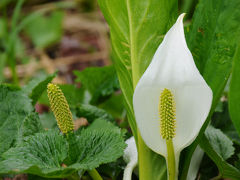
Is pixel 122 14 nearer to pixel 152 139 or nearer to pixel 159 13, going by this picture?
pixel 159 13

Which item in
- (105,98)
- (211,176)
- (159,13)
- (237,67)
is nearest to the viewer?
(237,67)

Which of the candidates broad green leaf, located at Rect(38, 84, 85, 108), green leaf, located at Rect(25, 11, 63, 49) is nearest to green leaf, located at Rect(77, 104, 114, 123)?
broad green leaf, located at Rect(38, 84, 85, 108)

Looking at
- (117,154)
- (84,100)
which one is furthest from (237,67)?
(84,100)

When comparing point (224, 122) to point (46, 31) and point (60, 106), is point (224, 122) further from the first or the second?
point (46, 31)

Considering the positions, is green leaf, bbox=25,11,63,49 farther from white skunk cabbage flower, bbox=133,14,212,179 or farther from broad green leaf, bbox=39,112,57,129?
white skunk cabbage flower, bbox=133,14,212,179

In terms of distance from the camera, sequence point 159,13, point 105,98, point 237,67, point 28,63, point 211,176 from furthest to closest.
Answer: point 28,63 < point 105,98 < point 211,176 < point 159,13 < point 237,67

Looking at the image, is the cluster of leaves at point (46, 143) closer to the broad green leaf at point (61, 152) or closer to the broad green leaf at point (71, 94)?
the broad green leaf at point (61, 152)
